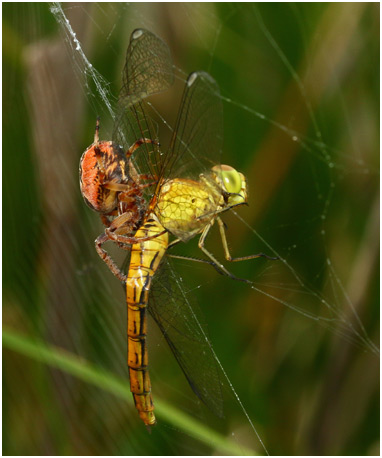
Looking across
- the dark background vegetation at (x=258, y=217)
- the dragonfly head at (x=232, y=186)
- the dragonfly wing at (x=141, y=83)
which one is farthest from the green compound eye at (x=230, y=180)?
the dark background vegetation at (x=258, y=217)

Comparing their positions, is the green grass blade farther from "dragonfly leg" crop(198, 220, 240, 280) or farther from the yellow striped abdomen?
"dragonfly leg" crop(198, 220, 240, 280)

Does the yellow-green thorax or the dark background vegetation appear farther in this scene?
the dark background vegetation

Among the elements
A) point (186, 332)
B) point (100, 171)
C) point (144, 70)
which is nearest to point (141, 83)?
point (144, 70)

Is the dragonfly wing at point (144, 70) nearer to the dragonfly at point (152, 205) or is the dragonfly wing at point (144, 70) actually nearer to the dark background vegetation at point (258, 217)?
the dragonfly at point (152, 205)

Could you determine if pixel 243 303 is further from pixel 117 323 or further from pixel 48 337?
pixel 48 337

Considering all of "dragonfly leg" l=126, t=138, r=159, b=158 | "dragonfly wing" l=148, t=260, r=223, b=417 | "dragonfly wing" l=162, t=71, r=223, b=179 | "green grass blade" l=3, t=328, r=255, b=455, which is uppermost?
"dragonfly wing" l=162, t=71, r=223, b=179

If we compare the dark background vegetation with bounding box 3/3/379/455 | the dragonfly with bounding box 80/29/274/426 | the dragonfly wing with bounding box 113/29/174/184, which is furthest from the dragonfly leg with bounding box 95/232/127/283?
the dark background vegetation with bounding box 3/3/379/455

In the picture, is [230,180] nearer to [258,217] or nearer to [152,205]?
[152,205]
